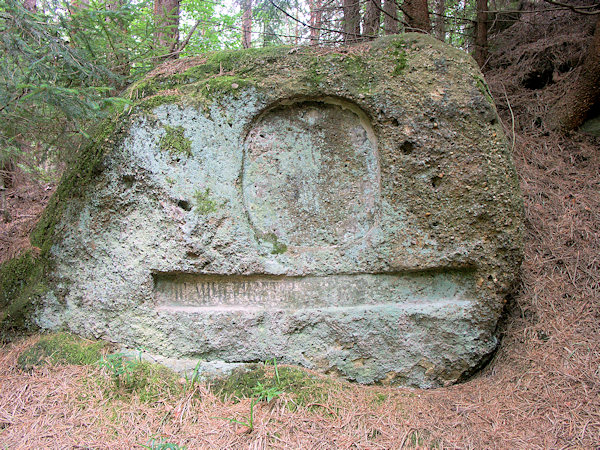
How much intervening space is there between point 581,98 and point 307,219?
314 cm

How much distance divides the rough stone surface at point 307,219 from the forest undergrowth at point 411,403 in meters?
0.26

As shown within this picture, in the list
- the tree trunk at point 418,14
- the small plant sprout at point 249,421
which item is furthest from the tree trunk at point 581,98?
the small plant sprout at point 249,421

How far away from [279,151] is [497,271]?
168cm

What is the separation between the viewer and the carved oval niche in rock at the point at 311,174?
2.96m

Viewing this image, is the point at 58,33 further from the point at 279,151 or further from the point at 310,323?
the point at 310,323

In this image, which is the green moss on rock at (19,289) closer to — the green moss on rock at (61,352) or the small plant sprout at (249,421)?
the green moss on rock at (61,352)

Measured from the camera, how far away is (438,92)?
283 centimetres

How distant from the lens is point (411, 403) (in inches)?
105

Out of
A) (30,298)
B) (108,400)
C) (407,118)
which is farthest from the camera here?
(30,298)

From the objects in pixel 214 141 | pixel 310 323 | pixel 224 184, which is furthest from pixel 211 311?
pixel 214 141

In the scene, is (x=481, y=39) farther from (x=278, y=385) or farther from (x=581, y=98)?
(x=278, y=385)

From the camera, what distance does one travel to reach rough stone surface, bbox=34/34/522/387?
9.32 feet

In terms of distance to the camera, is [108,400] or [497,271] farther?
[497,271]

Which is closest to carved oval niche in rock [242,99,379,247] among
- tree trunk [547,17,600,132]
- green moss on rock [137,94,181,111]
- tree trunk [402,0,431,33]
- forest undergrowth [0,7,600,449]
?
green moss on rock [137,94,181,111]
